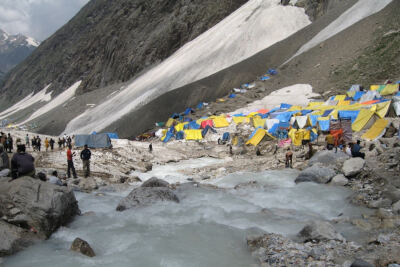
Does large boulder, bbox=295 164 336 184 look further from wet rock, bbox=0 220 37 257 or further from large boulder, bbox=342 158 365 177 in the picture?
wet rock, bbox=0 220 37 257

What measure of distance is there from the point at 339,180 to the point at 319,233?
4.33 m

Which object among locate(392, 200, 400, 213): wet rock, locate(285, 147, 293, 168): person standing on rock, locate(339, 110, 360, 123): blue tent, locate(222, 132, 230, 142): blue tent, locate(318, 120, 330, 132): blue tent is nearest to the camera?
locate(392, 200, 400, 213): wet rock

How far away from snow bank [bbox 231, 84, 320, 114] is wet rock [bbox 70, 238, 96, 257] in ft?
76.8

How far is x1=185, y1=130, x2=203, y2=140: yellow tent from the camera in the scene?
81.8 feet

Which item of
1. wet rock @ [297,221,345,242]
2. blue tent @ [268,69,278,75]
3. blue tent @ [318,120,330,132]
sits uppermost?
blue tent @ [268,69,278,75]

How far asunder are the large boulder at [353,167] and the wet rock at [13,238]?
848cm

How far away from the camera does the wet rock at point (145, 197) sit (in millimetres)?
8812

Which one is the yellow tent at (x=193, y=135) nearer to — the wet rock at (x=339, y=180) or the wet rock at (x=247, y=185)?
the wet rock at (x=247, y=185)

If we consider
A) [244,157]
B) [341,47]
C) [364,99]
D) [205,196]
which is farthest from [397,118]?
[341,47]

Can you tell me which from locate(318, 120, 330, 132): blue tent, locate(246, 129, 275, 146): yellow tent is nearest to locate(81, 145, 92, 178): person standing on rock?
locate(246, 129, 275, 146): yellow tent

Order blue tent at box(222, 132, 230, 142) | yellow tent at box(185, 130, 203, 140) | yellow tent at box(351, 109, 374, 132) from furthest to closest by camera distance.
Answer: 1. yellow tent at box(185, 130, 203, 140)
2. blue tent at box(222, 132, 230, 142)
3. yellow tent at box(351, 109, 374, 132)

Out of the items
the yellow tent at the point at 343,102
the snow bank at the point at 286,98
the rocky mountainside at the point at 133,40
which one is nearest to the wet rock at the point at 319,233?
the yellow tent at the point at 343,102

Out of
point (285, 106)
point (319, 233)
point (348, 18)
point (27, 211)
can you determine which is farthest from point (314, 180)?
point (348, 18)

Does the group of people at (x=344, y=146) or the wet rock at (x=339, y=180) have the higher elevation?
the group of people at (x=344, y=146)
